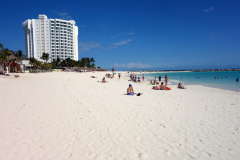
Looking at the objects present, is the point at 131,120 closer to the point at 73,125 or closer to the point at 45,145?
the point at 73,125

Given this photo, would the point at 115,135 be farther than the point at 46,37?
No

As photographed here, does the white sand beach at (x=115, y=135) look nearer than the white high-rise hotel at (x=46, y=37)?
Yes

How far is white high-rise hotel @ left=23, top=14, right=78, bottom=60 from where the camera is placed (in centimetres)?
8869

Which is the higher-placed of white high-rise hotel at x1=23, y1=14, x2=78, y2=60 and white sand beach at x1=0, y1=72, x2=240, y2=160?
white high-rise hotel at x1=23, y1=14, x2=78, y2=60

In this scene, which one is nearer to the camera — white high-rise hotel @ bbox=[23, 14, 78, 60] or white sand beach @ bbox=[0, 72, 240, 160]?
white sand beach @ bbox=[0, 72, 240, 160]

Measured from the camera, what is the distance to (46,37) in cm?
8906

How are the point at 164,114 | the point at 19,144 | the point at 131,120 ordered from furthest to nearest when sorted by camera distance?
the point at 164,114 → the point at 131,120 → the point at 19,144

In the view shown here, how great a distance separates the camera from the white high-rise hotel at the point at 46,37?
8869 centimetres

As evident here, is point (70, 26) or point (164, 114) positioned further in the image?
point (70, 26)

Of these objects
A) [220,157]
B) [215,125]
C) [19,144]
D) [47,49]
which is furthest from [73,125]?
[47,49]

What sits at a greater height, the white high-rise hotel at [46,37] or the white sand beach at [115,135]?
the white high-rise hotel at [46,37]

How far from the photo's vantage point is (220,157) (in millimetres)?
3158

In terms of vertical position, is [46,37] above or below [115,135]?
above

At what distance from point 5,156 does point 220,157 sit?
4739mm
